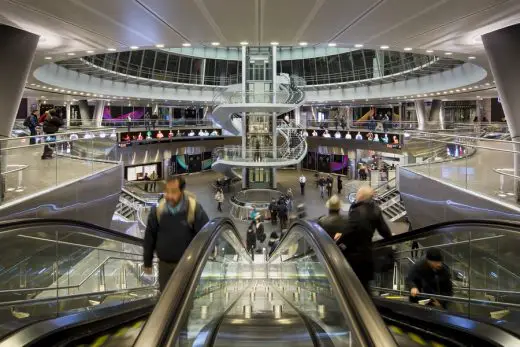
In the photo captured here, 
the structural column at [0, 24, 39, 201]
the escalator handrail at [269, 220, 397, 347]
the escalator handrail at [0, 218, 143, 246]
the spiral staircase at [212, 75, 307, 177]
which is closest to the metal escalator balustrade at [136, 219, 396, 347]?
the escalator handrail at [269, 220, 397, 347]

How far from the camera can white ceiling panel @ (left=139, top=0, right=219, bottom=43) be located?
714 centimetres

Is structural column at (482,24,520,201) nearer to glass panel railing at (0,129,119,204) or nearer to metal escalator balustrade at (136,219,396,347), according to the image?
metal escalator balustrade at (136,219,396,347)

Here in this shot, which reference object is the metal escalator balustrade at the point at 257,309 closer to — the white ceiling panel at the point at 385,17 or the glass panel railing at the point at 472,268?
the glass panel railing at the point at 472,268

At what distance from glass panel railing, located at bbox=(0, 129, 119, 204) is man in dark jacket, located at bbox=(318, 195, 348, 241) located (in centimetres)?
582

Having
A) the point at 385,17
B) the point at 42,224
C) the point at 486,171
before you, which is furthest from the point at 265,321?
the point at 486,171

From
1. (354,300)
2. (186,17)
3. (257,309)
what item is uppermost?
(186,17)

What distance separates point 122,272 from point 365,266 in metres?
5.58

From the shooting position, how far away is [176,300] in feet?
9.20

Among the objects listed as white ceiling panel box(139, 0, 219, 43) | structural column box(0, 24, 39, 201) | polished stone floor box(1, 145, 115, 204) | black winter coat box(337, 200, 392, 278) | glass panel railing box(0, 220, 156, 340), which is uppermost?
white ceiling panel box(139, 0, 219, 43)

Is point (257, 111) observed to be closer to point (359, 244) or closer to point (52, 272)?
point (52, 272)

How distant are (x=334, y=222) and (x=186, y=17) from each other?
504 centimetres

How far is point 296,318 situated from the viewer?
198 inches

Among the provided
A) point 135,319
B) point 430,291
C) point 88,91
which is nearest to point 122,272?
point 135,319

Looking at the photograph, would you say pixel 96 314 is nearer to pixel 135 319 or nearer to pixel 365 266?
pixel 135 319
